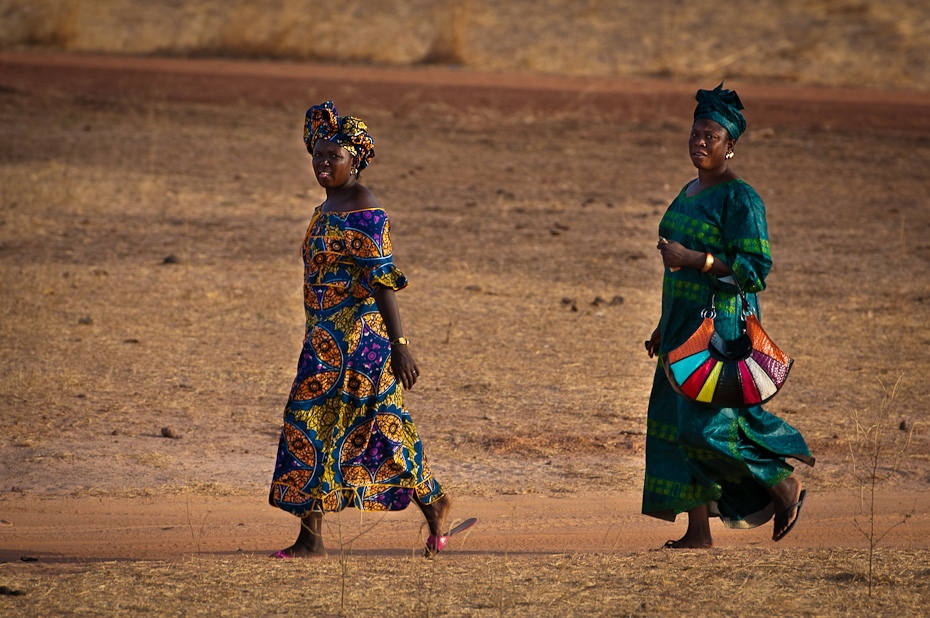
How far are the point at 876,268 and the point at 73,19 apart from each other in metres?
19.6

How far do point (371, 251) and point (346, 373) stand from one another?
0.46m

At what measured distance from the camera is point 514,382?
8.02 metres

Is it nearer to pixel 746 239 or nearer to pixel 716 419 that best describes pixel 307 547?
pixel 716 419

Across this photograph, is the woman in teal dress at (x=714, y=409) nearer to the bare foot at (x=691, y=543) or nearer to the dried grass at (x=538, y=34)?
the bare foot at (x=691, y=543)

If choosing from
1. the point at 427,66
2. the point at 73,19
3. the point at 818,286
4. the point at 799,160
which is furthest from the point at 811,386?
the point at 73,19

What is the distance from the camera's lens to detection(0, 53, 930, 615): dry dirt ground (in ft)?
15.5

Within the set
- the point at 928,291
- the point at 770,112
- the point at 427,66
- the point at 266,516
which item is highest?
the point at 427,66

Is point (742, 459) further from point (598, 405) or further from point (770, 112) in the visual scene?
point (770, 112)

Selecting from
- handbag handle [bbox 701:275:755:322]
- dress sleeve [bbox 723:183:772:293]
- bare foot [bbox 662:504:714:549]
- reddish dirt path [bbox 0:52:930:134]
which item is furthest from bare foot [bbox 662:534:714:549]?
reddish dirt path [bbox 0:52:930:134]

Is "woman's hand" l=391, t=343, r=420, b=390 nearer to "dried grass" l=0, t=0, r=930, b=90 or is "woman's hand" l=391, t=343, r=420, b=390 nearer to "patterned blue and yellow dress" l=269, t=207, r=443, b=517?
"patterned blue and yellow dress" l=269, t=207, r=443, b=517

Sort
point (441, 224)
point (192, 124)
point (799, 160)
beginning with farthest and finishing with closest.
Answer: point (192, 124), point (799, 160), point (441, 224)

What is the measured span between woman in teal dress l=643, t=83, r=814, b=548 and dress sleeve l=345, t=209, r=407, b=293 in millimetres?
1025

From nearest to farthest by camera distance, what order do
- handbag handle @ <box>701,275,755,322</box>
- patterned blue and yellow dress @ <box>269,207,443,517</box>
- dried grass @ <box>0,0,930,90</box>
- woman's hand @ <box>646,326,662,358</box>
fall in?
1. patterned blue and yellow dress @ <box>269,207,443,517</box>
2. handbag handle @ <box>701,275,755,322</box>
3. woman's hand @ <box>646,326,662,358</box>
4. dried grass @ <box>0,0,930,90</box>

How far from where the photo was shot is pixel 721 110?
16.5ft
